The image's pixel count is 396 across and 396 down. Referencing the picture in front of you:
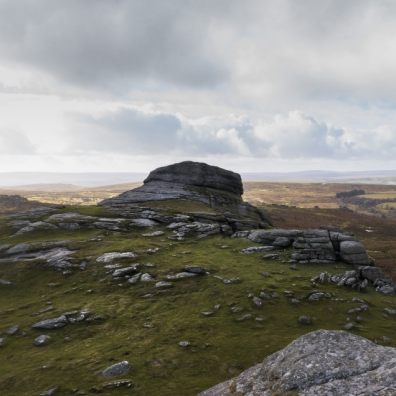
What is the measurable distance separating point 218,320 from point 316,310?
23.2 feet

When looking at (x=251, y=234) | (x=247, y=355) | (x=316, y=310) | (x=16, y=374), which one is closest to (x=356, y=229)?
(x=251, y=234)

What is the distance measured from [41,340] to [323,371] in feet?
59.7

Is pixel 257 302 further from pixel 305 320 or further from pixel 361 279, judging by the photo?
pixel 361 279

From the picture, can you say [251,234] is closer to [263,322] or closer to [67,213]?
[263,322]

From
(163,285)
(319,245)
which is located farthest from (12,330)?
(319,245)

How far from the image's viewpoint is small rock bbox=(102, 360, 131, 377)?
1938 centimetres

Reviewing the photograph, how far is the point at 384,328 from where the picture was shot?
2478 centimetres

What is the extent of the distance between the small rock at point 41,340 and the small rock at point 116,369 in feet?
20.8

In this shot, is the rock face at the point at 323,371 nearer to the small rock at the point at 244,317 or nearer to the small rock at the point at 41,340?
the small rock at the point at 244,317

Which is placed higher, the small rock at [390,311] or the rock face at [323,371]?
the rock face at [323,371]

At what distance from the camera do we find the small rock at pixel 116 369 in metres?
19.4

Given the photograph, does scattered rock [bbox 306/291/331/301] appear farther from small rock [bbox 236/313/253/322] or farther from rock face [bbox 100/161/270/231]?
rock face [bbox 100/161/270/231]

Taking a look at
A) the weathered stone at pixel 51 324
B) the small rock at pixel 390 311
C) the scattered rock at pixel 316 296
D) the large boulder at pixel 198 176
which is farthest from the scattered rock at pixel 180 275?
the large boulder at pixel 198 176

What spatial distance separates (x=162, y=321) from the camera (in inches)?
997
